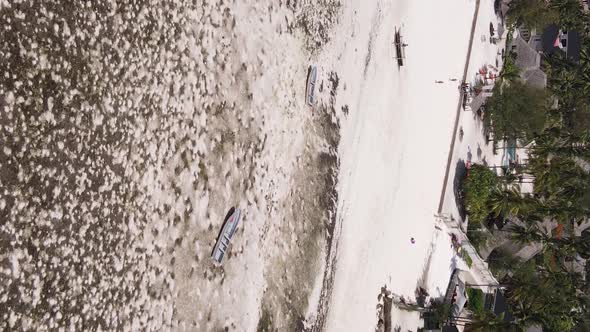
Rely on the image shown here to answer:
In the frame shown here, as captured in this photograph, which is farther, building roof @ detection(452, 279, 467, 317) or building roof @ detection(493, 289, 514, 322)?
building roof @ detection(493, 289, 514, 322)

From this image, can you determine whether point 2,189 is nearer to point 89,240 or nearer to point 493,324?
point 89,240

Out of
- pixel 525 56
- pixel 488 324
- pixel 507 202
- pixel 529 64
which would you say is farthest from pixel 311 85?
pixel 525 56

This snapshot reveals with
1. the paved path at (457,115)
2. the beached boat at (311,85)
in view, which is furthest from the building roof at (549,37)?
the beached boat at (311,85)

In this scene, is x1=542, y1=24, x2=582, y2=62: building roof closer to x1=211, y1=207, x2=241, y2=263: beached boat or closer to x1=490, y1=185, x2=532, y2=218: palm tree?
x1=490, y1=185, x2=532, y2=218: palm tree

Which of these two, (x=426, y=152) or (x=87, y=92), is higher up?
(x=426, y=152)

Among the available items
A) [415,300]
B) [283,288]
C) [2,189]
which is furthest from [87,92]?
[415,300]

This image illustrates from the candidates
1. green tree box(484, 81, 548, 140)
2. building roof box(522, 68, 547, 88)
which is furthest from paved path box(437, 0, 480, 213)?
building roof box(522, 68, 547, 88)
